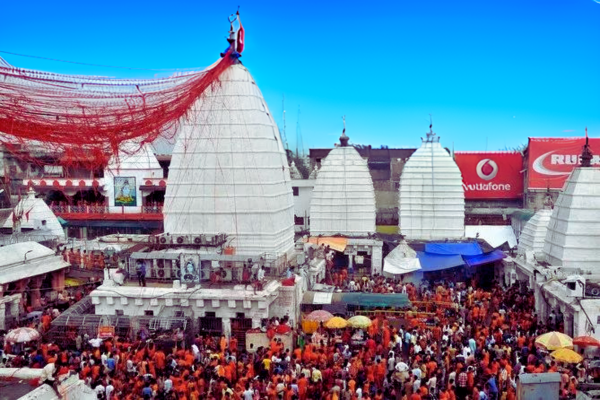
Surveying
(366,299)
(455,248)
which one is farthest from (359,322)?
(455,248)

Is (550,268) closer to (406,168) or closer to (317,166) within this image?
(406,168)

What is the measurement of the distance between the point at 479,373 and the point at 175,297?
1032 cm

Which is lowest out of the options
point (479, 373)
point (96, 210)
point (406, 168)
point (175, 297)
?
point (479, 373)

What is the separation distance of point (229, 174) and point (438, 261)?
1208cm

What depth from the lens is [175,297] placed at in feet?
67.7

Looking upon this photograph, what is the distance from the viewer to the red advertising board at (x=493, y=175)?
4816cm

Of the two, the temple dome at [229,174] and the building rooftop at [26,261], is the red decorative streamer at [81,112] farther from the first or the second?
the building rooftop at [26,261]

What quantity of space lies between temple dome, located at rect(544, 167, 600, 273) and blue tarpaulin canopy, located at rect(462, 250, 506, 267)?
6.84m

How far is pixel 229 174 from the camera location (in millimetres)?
25484

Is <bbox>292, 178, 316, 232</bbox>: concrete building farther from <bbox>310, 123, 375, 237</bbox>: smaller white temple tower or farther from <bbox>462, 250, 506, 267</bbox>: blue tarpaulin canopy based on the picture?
<bbox>462, 250, 506, 267</bbox>: blue tarpaulin canopy

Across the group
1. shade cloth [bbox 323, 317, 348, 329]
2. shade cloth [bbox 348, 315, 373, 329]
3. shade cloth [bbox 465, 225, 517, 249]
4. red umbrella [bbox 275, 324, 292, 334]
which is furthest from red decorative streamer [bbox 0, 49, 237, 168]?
shade cloth [bbox 465, 225, 517, 249]

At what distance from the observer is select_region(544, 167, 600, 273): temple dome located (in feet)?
74.1

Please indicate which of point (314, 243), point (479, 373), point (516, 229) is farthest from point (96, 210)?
point (479, 373)

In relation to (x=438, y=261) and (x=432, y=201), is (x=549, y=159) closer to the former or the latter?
(x=432, y=201)
